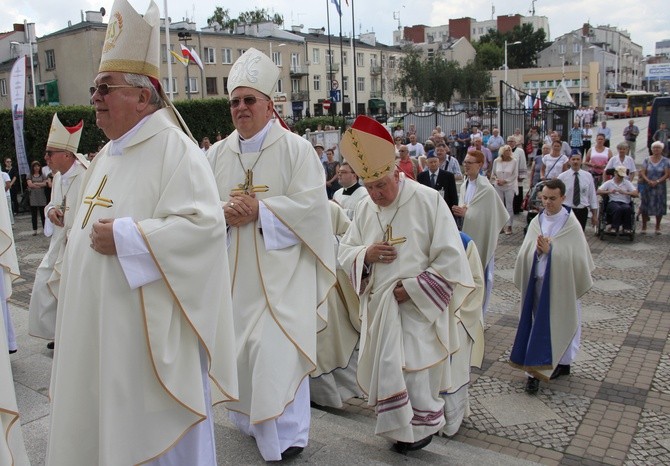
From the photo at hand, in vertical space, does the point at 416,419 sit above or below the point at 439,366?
below

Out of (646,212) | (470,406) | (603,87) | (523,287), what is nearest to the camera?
(470,406)

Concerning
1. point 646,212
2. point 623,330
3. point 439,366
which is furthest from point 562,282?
point 646,212

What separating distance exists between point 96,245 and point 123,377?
0.56 metres

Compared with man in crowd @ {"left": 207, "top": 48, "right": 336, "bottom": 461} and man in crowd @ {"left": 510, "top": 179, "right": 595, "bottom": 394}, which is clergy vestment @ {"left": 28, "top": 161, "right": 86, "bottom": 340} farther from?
man in crowd @ {"left": 510, "top": 179, "right": 595, "bottom": 394}

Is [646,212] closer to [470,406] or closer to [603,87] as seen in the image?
[470,406]

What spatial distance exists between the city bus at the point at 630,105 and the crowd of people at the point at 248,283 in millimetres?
62554

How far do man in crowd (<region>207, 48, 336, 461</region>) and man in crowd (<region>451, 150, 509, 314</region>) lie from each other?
3444 mm

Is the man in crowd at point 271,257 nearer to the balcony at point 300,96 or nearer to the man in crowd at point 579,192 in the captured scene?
the man in crowd at point 579,192

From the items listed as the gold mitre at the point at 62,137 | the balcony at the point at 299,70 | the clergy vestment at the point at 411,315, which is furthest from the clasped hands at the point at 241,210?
the balcony at the point at 299,70

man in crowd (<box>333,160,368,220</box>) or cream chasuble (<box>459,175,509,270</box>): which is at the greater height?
man in crowd (<box>333,160,368,220</box>)

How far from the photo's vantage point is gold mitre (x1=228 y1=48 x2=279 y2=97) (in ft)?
14.7

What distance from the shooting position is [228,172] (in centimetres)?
450

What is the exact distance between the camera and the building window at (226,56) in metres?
56.8

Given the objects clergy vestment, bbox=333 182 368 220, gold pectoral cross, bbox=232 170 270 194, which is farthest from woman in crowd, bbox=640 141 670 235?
gold pectoral cross, bbox=232 170 270 194
